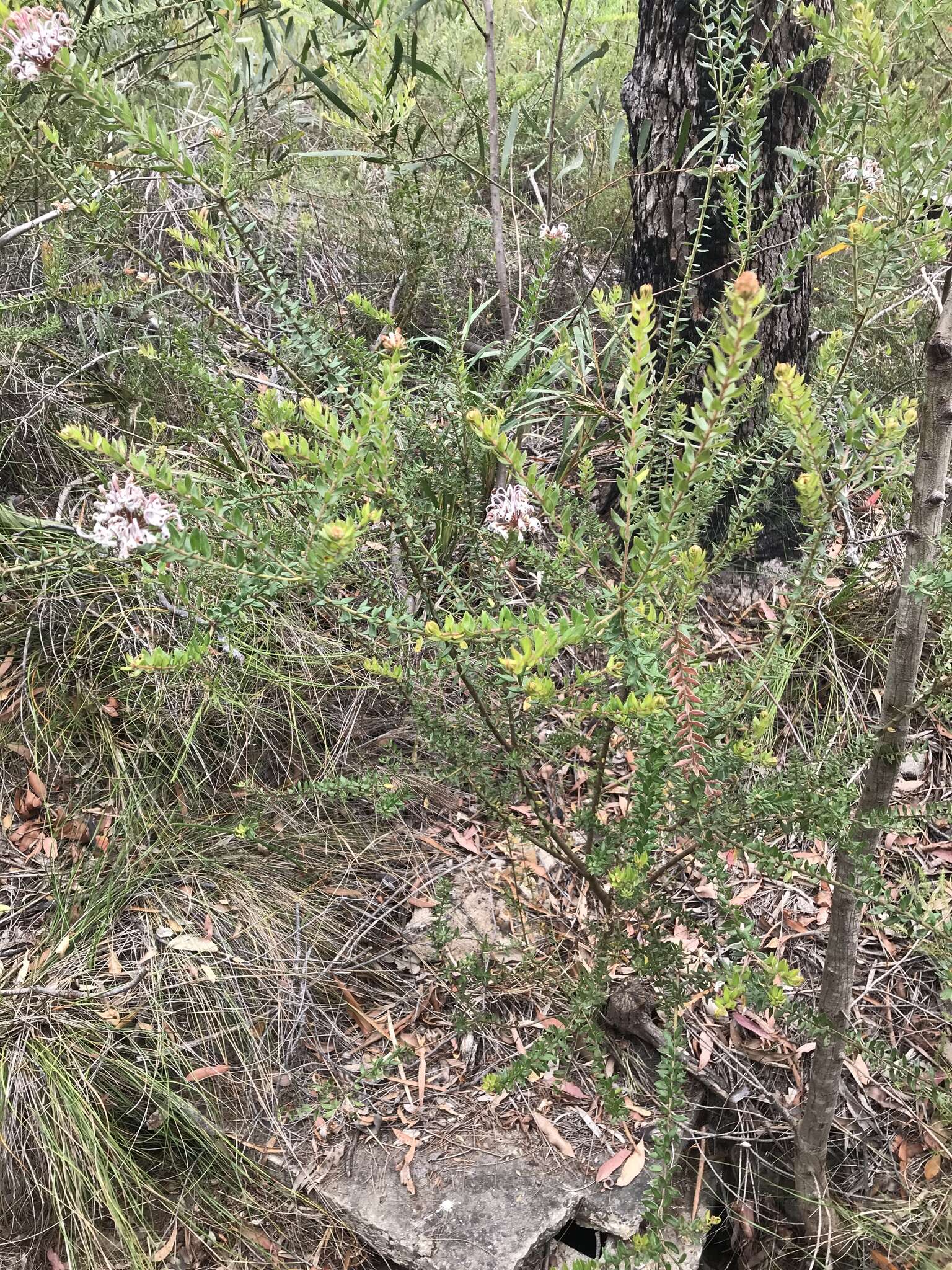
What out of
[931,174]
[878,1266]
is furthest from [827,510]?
[878,1266]

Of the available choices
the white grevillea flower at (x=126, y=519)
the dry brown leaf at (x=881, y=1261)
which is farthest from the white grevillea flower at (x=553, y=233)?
the dry brown leaf at (x=881, y=1261)

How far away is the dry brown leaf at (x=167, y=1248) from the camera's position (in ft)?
6.33

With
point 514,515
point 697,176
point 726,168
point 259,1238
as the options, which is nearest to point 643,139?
point 697,176

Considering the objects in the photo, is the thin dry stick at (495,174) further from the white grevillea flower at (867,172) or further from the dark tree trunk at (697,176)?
the white grevillea flower at (867,172)

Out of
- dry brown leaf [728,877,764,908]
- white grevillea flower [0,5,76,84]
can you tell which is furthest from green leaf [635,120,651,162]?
dry brown leaf [728,877,764,908]

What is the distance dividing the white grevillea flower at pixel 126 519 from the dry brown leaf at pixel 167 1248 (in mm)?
1605

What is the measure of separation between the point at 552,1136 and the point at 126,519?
161 centimetres

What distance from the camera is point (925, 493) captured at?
138cm

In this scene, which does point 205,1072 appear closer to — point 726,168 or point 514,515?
point 514,515

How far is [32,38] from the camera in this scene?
149 cm

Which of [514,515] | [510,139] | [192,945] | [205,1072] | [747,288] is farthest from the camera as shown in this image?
[510,139]

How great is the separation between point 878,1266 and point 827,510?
157cm

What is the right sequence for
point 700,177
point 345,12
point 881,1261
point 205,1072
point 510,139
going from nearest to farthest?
point 881,1261 → point 345,12 → point 205,1072 → point 510,139 → point 700,177

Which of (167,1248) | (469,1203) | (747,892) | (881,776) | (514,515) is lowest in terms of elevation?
(167,1248)
